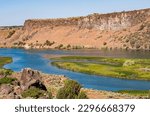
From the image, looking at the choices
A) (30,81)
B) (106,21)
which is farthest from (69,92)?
(106,21)

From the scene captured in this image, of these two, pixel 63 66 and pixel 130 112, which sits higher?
pixel 130 112

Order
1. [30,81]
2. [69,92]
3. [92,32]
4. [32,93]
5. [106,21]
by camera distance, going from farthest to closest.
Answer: [92,32]
[106,21]
[30,81]
[32,93]
[69,92]

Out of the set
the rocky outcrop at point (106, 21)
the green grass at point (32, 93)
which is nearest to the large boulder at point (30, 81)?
the green grass at point (32, 93)

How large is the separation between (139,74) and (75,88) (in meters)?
34.1

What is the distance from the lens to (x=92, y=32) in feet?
538

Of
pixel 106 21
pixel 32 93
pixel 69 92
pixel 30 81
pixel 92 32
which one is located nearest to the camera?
pixel 69 92

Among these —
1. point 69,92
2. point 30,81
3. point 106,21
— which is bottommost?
point 30,81

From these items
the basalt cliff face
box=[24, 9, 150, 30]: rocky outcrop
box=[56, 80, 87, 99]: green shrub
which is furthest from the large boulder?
box=[24, 9, 150, 30]: rocky outcrop

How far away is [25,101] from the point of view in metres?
8.74

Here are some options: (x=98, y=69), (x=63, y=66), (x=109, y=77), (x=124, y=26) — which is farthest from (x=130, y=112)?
(x=124, y=26)

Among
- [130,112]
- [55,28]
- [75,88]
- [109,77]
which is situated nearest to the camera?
[130,112]

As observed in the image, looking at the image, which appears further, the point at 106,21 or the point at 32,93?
the point at 106,21

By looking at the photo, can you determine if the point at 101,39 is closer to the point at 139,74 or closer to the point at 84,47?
the point at 84,47

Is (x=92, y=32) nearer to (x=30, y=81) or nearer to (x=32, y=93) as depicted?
(x=30, y=81)
